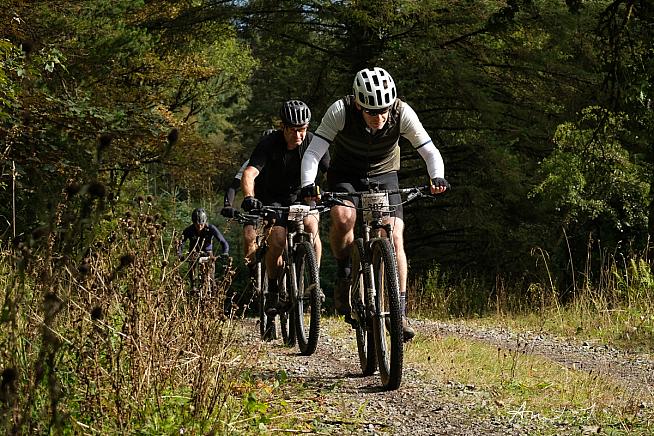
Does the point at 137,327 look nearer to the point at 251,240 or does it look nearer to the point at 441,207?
the point at 251,240

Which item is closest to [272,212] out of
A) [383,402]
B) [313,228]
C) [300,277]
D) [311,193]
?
[313,228]

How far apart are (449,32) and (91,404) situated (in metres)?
15.1

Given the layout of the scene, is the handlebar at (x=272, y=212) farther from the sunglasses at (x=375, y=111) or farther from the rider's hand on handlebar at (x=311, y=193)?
the sunglasses at (x=375, y=111)

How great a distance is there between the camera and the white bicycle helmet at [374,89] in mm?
6488

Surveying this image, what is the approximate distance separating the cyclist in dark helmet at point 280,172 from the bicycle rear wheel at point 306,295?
0.63 feet

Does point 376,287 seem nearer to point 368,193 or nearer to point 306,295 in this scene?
point 368,193

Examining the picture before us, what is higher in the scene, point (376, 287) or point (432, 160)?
point (432, 160)

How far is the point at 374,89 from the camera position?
6.50m

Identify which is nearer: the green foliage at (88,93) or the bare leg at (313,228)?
the bare leg at (313,228)

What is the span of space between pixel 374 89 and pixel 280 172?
2.47m

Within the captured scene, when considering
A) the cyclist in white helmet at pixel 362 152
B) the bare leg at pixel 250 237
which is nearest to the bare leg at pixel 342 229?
the cyclist in white helmet at pixel 362 152

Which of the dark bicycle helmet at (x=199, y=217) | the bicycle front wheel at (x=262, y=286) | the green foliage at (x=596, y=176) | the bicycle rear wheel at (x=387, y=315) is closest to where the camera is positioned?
the bicycle rear wheel at (x=387, y=315)

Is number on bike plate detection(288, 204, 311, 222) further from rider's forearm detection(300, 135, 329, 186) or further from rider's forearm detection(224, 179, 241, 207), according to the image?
rider's forearm detection(224, 179, 241, 207)

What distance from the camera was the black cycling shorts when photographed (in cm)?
675
